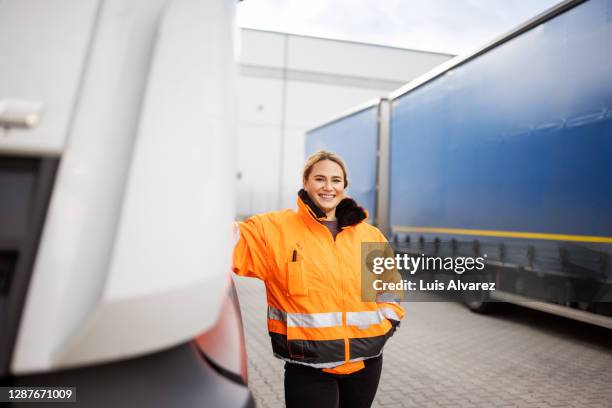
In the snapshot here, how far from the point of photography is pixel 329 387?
1.89 meters

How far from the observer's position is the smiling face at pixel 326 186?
80.5 inches

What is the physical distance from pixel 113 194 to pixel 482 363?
454cm

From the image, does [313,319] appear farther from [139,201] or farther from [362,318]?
[139,201]

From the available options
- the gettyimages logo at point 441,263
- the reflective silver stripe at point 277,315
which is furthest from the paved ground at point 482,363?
the reflective silver stripe at point 277,315

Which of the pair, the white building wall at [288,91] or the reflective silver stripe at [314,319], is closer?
the reflective silver stripe at [314,319]

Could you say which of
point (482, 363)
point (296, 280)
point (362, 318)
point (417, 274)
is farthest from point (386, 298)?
point (417, 274)

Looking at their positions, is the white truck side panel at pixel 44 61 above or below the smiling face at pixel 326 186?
above

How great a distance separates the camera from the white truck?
0.76 metres

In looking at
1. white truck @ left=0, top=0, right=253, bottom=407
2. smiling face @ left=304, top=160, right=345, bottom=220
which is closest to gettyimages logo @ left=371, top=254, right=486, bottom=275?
smiling face @ left=304, top=160, right=345, bottom=220

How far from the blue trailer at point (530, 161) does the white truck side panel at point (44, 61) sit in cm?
459

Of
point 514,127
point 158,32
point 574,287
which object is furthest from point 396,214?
point 158,32

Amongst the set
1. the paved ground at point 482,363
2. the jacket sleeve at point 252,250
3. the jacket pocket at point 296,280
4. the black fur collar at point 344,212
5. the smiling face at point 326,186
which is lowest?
the paved ground at point 482,363

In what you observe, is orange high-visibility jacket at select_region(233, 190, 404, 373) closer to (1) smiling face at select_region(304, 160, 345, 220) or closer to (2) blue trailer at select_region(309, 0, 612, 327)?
(1) smiling face at select_region(304, 160, 345, 220)

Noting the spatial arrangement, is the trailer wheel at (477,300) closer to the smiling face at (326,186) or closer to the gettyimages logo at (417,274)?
the gettyimages logo at (417,274)
